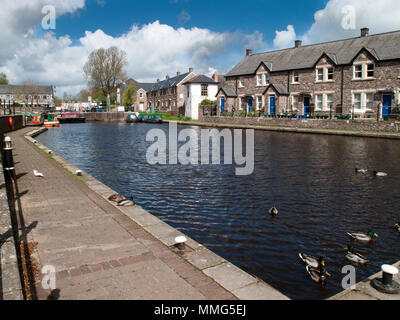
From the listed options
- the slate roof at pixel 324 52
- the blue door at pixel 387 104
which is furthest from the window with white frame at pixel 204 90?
the blue door at pixel 387 104

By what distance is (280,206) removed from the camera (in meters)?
9.75

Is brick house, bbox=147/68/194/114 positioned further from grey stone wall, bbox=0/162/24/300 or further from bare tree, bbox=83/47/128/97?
grey stone wall, bbox=0/162/24/300

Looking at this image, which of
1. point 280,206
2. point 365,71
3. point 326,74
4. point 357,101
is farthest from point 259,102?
point 280,206

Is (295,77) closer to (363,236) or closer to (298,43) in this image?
(298,43)

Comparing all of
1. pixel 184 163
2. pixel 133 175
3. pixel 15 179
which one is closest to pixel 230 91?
pixel 184 163

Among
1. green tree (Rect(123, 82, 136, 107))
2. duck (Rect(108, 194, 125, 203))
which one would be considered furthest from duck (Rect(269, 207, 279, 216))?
green tree (Rect(123, 82, 136, 107))

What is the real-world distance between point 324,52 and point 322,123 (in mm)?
9430

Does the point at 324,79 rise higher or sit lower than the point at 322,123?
higher

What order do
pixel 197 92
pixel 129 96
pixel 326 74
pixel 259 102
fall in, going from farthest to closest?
pixel 129 96
pixel 197 92
pixel 259 102
pixel 326 74

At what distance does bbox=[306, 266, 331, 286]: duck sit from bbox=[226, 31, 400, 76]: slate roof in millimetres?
32467

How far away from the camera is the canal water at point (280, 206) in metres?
6.50

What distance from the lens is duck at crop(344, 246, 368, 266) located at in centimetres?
632

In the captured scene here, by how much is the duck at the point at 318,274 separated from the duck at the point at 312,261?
3.0 inches
